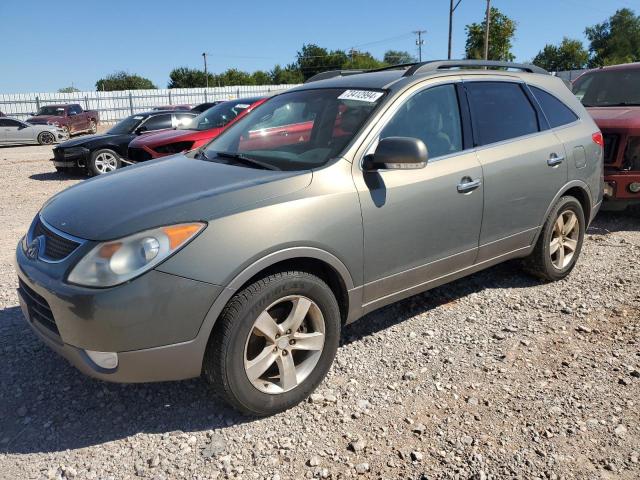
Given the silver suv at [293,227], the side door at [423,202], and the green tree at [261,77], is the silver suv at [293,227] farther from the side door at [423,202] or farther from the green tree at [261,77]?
the green tree at [261,77]

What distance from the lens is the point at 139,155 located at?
964 cm

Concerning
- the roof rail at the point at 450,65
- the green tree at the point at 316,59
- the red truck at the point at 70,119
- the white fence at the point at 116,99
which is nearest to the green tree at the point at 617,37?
the green tree at the point at 316,59

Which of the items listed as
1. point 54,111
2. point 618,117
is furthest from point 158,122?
point 54,111

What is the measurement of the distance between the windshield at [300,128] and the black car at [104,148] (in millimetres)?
8046

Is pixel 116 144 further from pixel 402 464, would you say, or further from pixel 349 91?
pixel 402 464

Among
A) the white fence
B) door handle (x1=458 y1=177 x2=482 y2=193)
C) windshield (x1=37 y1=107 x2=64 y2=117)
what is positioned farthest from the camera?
the white fence

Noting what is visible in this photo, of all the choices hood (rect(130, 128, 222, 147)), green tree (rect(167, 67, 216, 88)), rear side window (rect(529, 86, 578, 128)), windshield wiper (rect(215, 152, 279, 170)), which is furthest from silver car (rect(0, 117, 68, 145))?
Result: green tree (rect(167, 67, 216, 88))

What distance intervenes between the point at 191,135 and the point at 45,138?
15.1 meters

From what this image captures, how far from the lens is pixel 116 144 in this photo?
455 inches

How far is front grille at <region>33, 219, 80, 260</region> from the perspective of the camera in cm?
257

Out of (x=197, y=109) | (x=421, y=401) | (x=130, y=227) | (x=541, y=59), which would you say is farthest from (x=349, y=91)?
(x=541, y=59)

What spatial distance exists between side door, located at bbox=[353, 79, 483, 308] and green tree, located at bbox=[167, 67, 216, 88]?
78.9 meters

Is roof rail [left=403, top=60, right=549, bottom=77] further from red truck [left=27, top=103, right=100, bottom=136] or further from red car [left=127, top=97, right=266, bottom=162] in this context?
red truck [left=27, top=103, right=100, bottom=136]

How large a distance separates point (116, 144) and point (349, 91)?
9236mm
